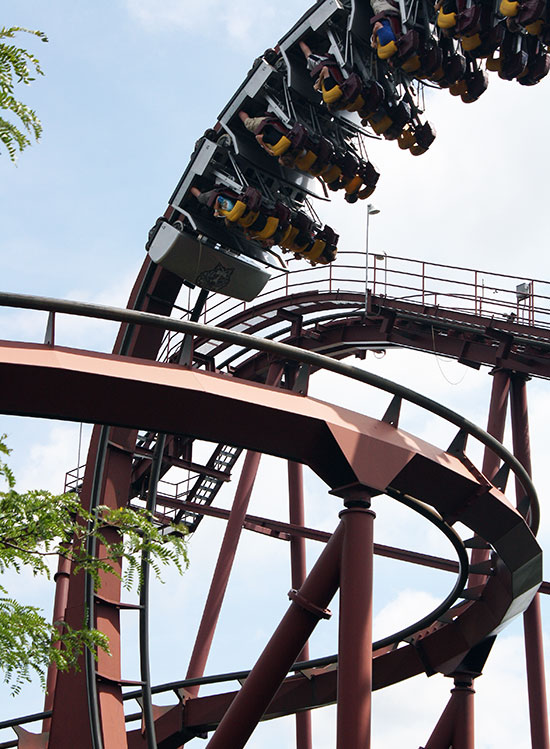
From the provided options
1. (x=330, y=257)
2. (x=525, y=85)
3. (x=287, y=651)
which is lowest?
(x=287, y=651)

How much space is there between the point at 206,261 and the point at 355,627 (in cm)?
525

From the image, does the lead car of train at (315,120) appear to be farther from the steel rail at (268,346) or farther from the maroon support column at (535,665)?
the steel rail at (268,346)

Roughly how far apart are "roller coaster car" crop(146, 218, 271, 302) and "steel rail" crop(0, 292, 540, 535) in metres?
4.19

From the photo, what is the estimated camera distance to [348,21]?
34.1 ft

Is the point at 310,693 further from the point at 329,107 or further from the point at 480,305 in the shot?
the point at 480,305

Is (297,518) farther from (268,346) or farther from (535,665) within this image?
(268,346)

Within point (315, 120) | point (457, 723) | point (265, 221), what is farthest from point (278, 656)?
point (315, 120)

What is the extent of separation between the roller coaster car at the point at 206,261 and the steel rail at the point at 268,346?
4186mm

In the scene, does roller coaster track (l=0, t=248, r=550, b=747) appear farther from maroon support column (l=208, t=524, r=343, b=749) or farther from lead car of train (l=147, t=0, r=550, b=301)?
lead car of train (l=147, t=0, r=550, b=301)

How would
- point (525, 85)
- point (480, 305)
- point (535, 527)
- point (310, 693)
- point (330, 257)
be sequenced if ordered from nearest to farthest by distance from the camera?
point (535, 527)
point (310, 693)
point (525, 85)
point (330, 257)
point (480, 305)

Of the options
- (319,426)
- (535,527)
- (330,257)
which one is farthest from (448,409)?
(330,257)

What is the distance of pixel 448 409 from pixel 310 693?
3.96 meters

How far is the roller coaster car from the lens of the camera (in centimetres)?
1064

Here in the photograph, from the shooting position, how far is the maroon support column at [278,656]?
6828 millimetres
